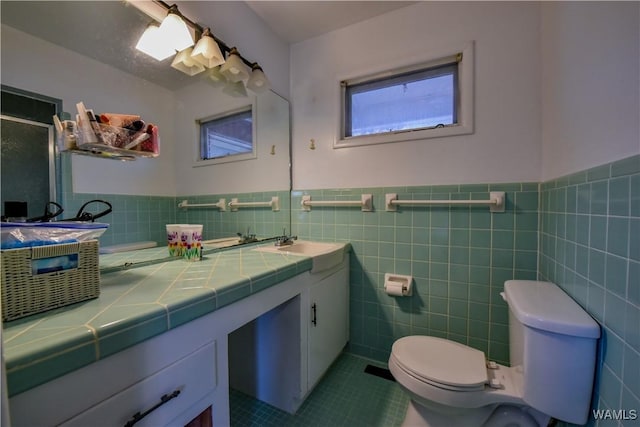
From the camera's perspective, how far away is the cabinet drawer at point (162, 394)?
20.9 inches

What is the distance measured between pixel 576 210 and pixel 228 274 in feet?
4.33

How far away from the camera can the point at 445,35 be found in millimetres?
1539

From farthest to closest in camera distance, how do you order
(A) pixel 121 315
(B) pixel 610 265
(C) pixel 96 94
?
1. (C) pixel 96 94
2. (B) pixel 610 265
3. (A) pixel 121 315

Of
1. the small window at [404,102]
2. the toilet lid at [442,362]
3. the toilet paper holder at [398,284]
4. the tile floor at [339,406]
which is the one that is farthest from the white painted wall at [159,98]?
the toilet lid at [442,362]

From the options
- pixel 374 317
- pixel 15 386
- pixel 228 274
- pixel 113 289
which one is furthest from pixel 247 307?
pixel 374 317

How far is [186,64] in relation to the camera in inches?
51.0

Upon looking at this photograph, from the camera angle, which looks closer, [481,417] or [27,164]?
[27,164]

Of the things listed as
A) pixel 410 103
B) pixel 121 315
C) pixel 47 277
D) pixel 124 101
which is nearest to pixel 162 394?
pixel 121 315

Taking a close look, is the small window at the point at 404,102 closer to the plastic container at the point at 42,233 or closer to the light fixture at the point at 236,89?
the light fixture at the point at 236,89

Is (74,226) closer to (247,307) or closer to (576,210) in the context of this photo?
(247,307)

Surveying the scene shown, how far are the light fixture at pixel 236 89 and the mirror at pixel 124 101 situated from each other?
3 centimetres

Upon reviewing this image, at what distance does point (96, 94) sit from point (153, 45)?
1.29 ft

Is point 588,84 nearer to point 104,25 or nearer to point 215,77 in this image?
point 215,77

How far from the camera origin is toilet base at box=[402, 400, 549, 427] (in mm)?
973
